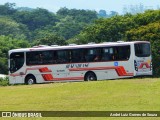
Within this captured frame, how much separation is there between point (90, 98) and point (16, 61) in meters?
17.4

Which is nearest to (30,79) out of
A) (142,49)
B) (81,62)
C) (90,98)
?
(81,62)

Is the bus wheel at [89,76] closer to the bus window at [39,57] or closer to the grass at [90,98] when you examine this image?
the bus window at [39,57]

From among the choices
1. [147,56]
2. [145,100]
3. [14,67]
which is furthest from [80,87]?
[14,67]

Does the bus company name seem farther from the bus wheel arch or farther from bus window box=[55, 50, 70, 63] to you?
the bus wheel arch

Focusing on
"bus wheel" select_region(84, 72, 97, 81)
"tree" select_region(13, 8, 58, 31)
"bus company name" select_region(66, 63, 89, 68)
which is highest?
"tree" select_region(13, 8, 58, 31)

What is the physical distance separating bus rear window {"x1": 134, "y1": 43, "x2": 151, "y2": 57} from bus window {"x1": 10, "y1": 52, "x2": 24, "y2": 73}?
28.7 feet

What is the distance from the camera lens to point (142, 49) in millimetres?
34562

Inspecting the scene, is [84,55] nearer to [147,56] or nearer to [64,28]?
[147,56]

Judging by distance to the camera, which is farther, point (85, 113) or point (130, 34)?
point (130, 34)

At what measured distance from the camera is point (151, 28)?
206 feet

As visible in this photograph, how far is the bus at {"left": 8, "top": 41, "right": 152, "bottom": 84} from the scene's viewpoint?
34.0m

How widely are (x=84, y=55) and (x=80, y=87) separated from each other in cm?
1038

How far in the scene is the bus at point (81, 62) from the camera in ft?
111

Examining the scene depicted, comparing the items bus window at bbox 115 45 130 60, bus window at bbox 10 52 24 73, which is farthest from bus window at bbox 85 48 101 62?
bus window at bbox 10 52 24 73
